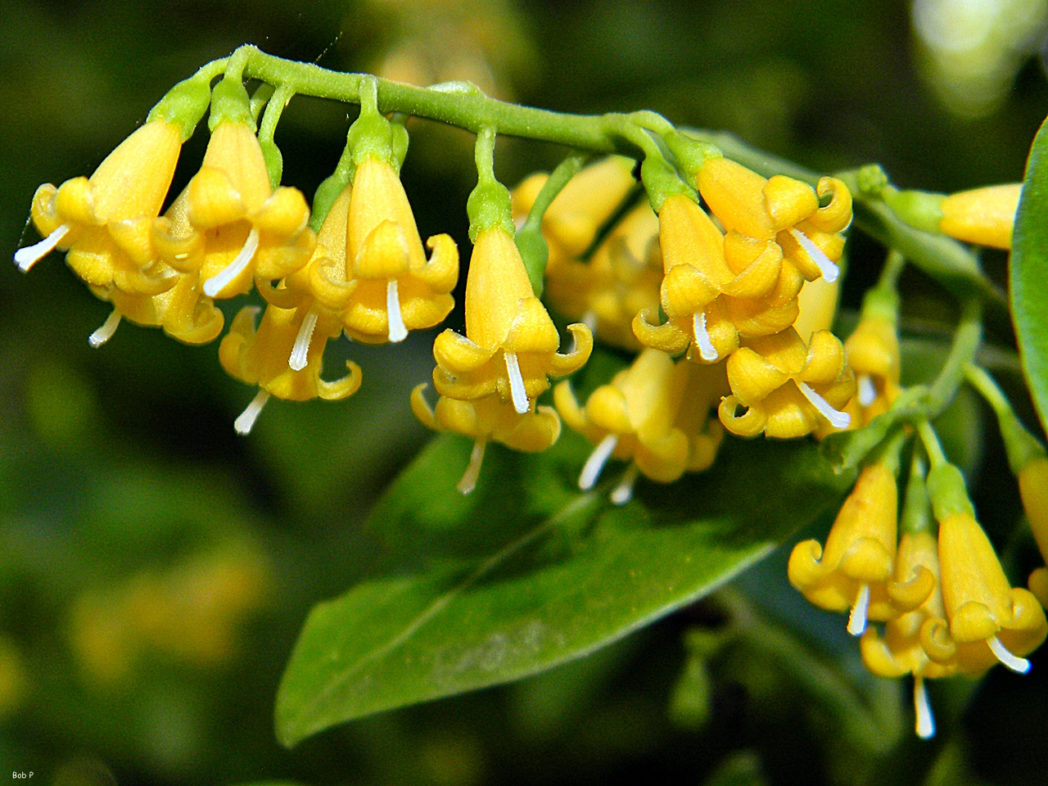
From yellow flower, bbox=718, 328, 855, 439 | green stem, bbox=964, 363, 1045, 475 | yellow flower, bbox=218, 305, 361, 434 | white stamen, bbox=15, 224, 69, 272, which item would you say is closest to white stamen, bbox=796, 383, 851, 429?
yellow flower, bbox=718, 328, 855, 439

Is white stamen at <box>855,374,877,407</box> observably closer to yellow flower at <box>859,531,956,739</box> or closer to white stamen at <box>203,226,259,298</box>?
yellow flower at <box>859,531,956,739</box>

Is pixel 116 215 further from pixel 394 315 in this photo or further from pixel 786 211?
pixel 786 211

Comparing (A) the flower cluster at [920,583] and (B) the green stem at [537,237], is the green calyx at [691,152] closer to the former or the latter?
(B) the green stem at [537,237]

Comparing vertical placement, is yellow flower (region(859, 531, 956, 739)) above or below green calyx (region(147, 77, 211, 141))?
below

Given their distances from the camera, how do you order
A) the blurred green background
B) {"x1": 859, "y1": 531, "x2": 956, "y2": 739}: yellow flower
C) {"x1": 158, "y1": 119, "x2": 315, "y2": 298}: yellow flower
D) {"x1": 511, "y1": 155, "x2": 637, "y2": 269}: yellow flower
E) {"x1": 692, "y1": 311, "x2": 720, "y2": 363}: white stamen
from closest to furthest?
{"x1": 158, "y1": 119, "x2": 315, "y2": 298}: yellow flower < {"x1": 692, "y1": 311, "x2": 720, "y2": 363}: white stamen < {"x1": 859, "y1": 531, "x2": 956, "y2": 739}: yellow flower < {"x1": 511, "y1": 155, "x2": 637, "y2": 269}: yellow flower < the blurred green background

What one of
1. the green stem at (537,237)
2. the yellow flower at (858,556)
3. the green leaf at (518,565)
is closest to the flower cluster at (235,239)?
the green stem at (537,237)

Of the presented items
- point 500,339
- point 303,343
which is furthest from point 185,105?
point 500,339
